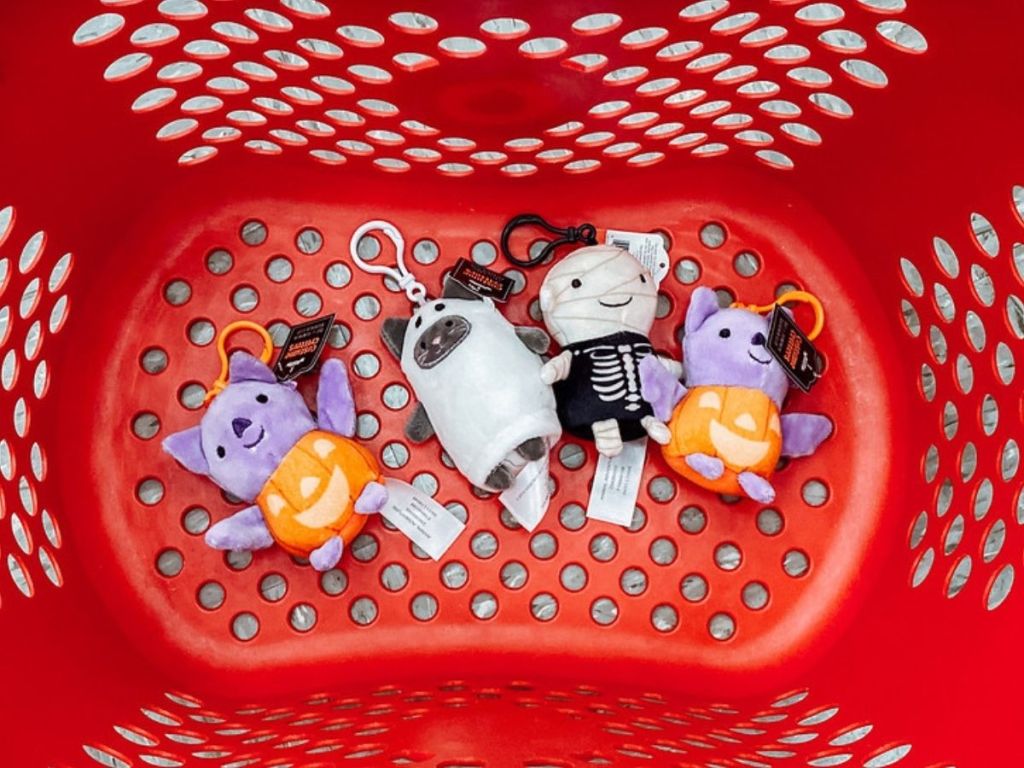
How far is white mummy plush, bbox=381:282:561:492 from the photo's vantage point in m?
1.02

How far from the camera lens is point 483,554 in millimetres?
1129

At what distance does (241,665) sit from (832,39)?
852 mm

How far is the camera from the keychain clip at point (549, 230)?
1.14m

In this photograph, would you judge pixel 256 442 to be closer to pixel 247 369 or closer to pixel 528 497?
pixel 247 369

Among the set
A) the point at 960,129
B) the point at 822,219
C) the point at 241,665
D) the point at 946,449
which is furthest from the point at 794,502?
the point at 241,665

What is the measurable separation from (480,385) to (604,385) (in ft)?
0.42

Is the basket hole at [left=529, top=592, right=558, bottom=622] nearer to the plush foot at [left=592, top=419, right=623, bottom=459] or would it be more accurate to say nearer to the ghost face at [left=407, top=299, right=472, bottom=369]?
the plush foot at [left=592, top=419, right=623, bottom=459]

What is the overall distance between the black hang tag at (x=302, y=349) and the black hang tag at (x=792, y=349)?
46 centimetres

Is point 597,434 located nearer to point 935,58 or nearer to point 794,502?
point 794,502

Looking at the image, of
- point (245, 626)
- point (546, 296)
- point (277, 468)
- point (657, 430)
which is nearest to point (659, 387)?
point (657, 430)

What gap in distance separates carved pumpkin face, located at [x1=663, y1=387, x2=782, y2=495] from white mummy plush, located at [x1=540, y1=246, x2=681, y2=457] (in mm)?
26

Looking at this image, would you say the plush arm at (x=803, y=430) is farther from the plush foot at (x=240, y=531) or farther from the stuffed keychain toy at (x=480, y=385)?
the plush foot at (x=240, y=531)

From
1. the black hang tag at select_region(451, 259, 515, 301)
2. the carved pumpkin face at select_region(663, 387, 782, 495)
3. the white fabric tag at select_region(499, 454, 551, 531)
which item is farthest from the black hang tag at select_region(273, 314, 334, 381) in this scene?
the carved pumpkin face at select_region(663, 387, 782, 495)

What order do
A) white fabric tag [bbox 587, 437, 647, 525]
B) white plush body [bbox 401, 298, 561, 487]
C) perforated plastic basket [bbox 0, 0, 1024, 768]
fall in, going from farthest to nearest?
white fabric tag [bbox 587, 437, 647, 525], white plush body [bbox 401, 298, 561, 487], perforated plastic basket [bbox 0, 0, 1024, 768]
